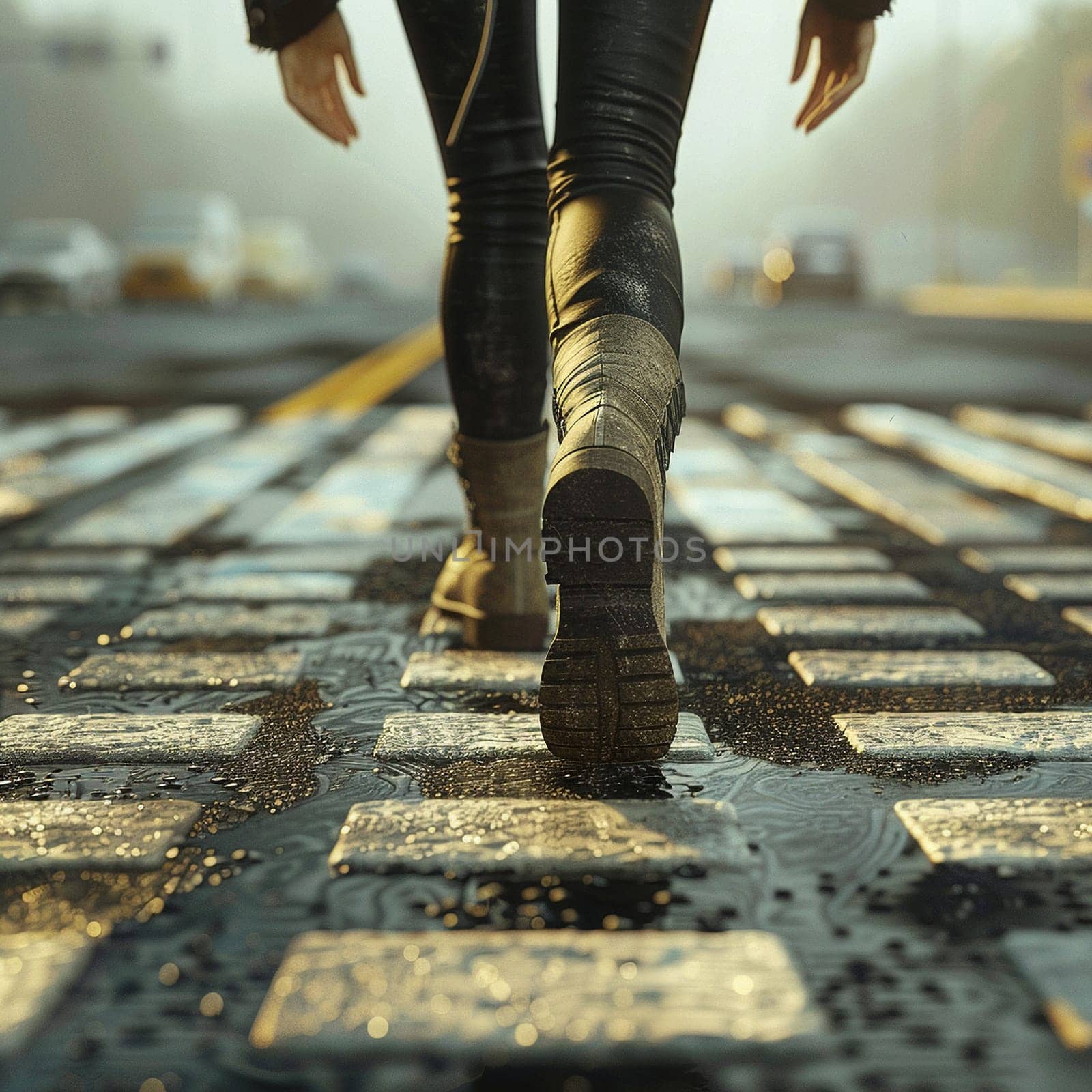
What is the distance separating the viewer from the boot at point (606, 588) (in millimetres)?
1457

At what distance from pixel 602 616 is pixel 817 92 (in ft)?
3.35

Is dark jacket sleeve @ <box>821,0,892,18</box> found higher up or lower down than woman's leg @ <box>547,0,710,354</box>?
higher up

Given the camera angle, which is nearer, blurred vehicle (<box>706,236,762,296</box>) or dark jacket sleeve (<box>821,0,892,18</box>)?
dark jacket sleeve (<box>821,0,892,18</box>)

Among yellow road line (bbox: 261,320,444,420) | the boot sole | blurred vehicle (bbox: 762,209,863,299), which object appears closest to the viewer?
the boot sole

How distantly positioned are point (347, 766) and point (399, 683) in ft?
1.31

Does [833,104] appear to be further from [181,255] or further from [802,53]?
[181,255]

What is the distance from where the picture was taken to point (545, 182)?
84.8 inches

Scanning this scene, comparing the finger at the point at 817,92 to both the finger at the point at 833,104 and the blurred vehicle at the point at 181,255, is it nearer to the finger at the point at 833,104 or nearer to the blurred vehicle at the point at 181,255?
the finger at the point at 833,104

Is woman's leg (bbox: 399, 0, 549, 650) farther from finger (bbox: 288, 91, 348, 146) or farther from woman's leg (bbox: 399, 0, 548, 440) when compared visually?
finger (bbox: 288, 91, 348, 146)

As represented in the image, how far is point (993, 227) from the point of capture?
211 feet

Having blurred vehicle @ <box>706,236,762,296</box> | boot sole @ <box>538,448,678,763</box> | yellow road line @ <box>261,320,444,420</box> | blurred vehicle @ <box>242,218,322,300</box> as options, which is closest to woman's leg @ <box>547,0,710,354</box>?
boot sole @ <box>538,448,678,763</box>

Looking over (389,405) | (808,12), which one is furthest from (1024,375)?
(808,12)

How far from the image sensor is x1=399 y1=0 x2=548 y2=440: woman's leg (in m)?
2.07

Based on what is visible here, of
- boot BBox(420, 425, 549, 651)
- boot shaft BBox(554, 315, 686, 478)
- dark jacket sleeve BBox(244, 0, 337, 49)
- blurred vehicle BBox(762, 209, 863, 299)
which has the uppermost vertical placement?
dark jacket sleeve BBox(244, 0, 337, 49)
